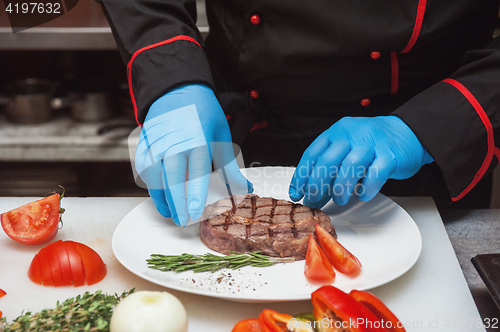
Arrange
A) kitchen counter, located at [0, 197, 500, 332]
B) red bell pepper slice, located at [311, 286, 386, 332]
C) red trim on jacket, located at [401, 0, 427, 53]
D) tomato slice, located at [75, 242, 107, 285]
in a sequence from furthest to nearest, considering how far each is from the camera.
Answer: red trim on jacket, located at [401, 0, 427, 53]
tomato slice, located at [75, 242, 107, 285]
kitchen counter, located at [0, 197, 500, 332]
red bell pepper slice, located at [311, 286, 386, 332]

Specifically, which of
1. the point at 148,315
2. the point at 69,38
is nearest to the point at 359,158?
the point at 148,315

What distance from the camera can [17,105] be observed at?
10.2 ft

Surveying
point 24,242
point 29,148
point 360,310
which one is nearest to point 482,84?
point 360,310

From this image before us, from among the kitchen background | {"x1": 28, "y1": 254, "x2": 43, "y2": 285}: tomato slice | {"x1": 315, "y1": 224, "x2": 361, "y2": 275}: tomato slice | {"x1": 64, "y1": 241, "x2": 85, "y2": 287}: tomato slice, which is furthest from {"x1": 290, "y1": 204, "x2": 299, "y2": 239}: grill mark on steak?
the kitchen background

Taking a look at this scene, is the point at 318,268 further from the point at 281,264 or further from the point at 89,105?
the point at 89,105

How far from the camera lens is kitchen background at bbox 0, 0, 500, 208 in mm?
2902

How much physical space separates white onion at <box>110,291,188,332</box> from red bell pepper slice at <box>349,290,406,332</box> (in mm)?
429

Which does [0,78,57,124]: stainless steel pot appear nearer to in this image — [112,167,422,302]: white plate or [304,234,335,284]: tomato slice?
[112,167,422,302]: white plate

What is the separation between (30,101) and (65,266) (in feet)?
7.66

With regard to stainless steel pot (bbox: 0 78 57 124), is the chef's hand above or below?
above

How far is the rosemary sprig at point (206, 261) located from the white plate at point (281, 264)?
2 cm

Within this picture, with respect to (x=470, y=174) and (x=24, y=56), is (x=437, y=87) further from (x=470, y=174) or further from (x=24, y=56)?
(x=24, y=56)

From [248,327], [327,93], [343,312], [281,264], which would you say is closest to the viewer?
[343,312]

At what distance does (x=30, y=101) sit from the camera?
3102mm
